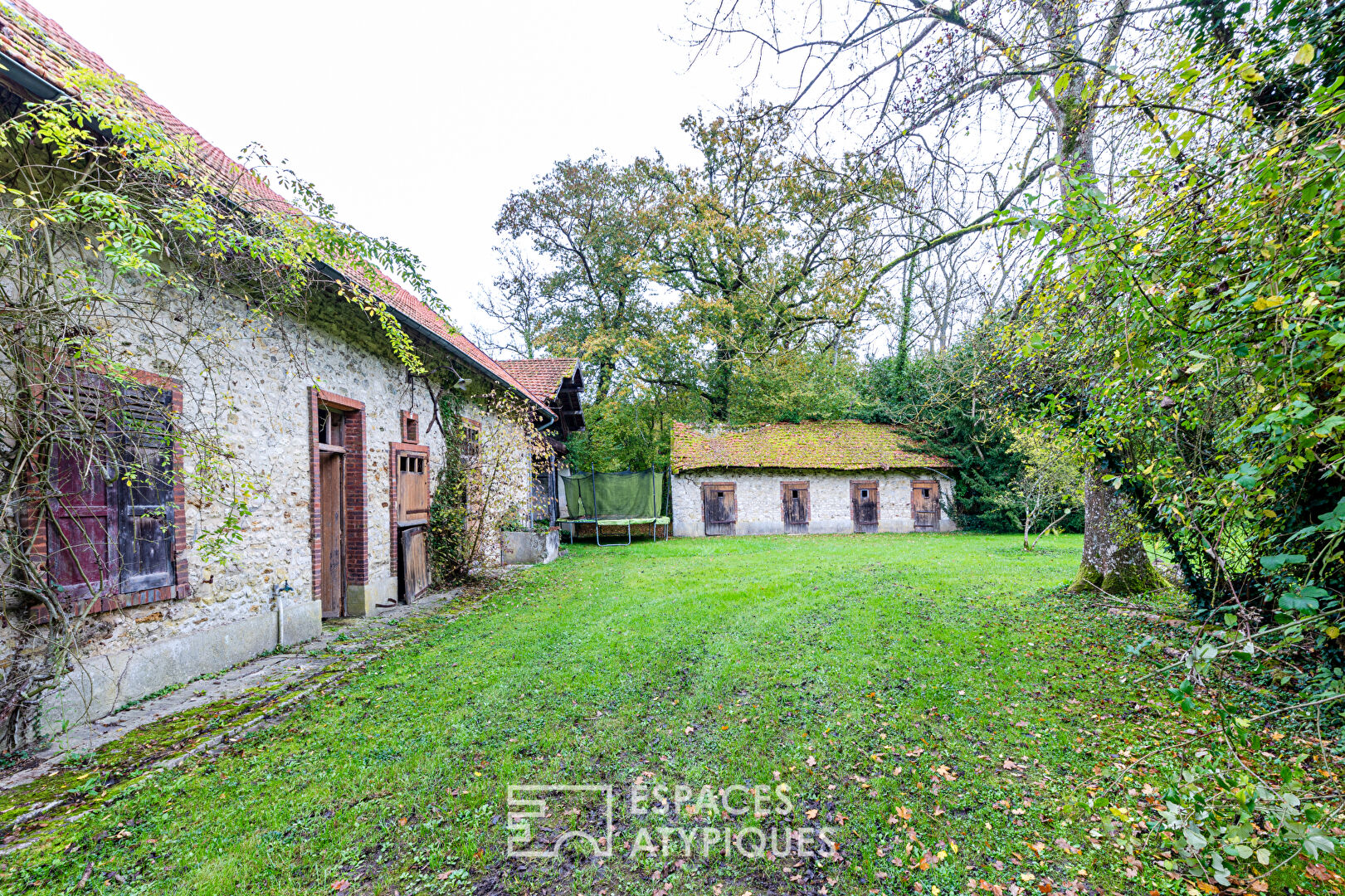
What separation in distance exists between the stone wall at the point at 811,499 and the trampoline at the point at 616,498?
3.55 ft

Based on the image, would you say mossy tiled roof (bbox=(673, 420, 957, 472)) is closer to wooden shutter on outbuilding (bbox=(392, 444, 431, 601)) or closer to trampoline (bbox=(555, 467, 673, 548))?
trampoline (bbox=(555, 467, 673, 548))

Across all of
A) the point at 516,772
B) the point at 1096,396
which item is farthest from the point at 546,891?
the point at 1096,396

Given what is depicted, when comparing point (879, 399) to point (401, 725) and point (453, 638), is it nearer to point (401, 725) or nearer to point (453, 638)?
point (453, 638)

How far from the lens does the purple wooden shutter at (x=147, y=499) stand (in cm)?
409

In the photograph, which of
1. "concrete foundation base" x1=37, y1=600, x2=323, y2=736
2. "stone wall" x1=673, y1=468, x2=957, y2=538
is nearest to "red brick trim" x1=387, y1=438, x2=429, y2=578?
"concrete foundation base" x1=37, y1=600, x2=323, y2=736

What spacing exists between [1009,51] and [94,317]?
648cm

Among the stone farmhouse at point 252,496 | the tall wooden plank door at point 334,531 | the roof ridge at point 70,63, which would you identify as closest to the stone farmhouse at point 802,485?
the stone farmhouse at point 252,496

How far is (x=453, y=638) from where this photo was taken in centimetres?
619

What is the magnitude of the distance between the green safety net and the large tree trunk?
11.4 m

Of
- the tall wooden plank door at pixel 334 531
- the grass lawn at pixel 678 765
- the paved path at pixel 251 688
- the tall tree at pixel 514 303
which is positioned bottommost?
Answer: the grass lawn at pixel 678 765

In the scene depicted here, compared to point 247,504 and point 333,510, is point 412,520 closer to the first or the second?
point 333,510

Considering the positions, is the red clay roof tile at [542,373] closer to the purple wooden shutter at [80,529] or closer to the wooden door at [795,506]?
the wooden door at [795,506]

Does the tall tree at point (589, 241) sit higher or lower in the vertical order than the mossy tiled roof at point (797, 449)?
higher

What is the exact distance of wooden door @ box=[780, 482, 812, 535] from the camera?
18.5 m
